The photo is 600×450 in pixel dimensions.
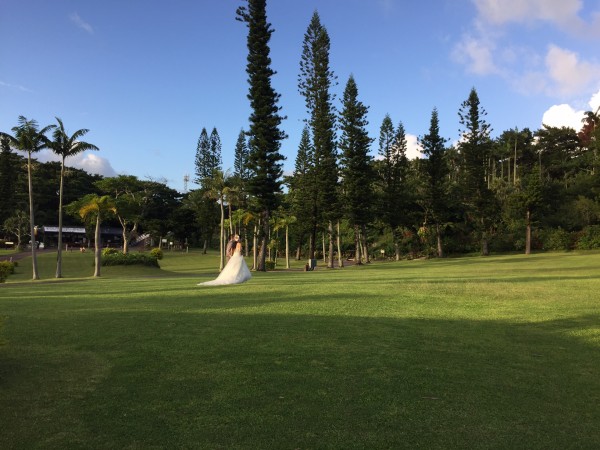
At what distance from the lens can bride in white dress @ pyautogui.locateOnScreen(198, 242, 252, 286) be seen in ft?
49.8

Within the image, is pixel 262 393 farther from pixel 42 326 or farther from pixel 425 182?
pixel 425 182

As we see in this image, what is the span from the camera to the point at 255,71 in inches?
1166

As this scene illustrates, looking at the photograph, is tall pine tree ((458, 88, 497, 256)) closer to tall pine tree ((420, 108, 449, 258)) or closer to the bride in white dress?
tall pine tree ((420, 108, 449, 258))

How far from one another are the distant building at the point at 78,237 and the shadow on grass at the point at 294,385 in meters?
58.6

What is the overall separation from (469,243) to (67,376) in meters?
43.3

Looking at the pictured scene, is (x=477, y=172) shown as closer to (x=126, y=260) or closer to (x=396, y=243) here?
(x=396, y=243)

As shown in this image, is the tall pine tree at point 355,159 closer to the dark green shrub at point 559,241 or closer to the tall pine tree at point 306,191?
the tall pine tree at point 306,191

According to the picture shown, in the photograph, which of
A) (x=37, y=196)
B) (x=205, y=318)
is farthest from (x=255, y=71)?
(x=37, y=196)

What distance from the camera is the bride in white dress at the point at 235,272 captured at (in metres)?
15.2

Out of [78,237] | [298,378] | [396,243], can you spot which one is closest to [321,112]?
[396,243]

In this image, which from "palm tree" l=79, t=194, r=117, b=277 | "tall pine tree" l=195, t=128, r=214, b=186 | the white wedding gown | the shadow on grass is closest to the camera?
the shadow on grass

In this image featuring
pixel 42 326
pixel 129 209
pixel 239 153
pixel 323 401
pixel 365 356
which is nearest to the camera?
pixel 323 401

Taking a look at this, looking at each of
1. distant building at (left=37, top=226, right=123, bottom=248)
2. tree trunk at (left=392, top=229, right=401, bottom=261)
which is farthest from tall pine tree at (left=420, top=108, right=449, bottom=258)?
distant building at (left=37, top=226, right=123, bottom=248)

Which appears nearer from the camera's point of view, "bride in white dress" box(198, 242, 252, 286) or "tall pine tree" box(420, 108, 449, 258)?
"bride in white dress" box(198, 242, 252, 286)
